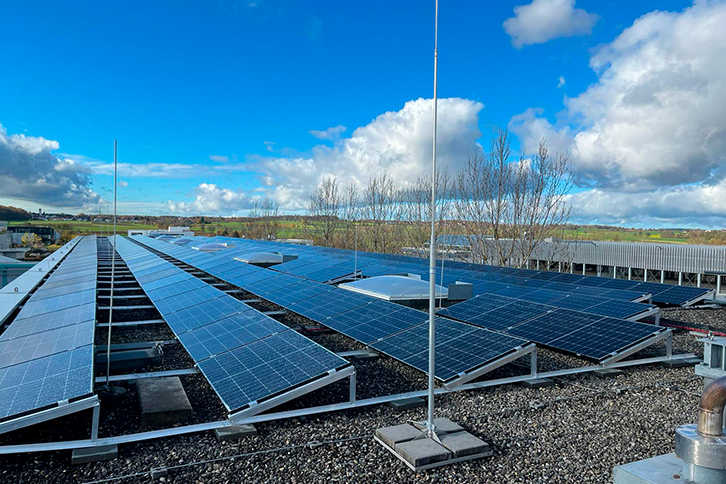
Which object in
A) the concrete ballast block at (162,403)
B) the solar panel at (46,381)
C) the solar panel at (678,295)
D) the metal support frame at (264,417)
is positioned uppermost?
the solar panel at (46,381)

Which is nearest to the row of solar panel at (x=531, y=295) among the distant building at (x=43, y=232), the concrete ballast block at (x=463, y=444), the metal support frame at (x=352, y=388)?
the metal support frame at (x=352, y=388)

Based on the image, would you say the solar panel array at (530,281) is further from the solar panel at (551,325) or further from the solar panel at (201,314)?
the solar panel at (201,314)

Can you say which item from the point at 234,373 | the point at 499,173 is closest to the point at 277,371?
the point at 234,373

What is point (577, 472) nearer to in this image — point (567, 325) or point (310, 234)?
point (567, 325)

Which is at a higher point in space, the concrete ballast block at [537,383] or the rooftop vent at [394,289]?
the rooftop vent at [394,289]

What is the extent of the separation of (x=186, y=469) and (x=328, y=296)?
30.4 feet

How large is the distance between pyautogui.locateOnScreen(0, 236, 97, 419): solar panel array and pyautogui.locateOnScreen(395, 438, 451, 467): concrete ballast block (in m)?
4.42

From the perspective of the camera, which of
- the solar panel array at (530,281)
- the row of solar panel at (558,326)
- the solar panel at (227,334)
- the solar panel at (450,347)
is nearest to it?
the solar panel at (450,347)

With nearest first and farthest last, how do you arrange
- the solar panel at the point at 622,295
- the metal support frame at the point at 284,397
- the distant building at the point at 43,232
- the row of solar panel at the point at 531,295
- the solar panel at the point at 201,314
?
the metal support frame at the point at 284,397 < the solar panel at the point at 201,314 < the row of solar panel at the point at 531,295 < the solar panel at the point at 622,295 < the distant building at the point at 43,232

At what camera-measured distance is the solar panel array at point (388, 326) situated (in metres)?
9.45

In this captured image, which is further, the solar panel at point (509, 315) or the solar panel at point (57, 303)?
the solar panel at point (57, 303)

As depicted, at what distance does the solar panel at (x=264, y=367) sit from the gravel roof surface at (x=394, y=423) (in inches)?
22.1

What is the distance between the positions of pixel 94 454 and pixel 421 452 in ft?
14.2

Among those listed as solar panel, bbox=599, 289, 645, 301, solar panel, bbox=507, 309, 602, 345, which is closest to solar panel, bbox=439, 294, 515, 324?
solar panel, bbox=507, 309, 602, 345
